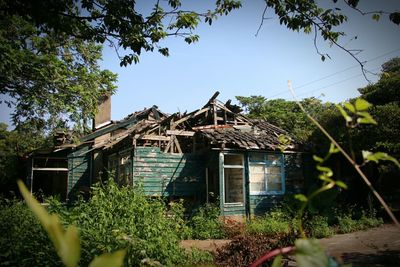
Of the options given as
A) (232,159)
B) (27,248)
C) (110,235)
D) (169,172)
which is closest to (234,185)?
(232,159)

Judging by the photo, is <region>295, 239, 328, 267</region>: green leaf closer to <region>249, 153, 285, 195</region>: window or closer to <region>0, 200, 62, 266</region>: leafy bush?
<region>0, 200, 62, 266</region>: leafy bush

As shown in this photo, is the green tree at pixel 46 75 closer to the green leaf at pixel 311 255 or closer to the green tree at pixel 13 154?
the green tree at pixel 13 154

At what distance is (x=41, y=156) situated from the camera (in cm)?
1759

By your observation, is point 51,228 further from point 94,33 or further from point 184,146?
point 184,146

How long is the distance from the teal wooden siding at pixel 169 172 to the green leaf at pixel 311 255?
12.2 metres

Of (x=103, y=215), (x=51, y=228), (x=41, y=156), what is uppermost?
(x=41, y=156)

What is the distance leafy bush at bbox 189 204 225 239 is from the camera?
34.0 ft

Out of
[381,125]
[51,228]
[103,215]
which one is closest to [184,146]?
[381,125]

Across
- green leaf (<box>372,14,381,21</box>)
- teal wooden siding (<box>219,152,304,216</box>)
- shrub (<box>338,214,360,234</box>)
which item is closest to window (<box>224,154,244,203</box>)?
teal wooden siding (<box>219,152,304,216</box>)

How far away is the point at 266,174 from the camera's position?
13.5 m

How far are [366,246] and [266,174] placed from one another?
604 centimetres

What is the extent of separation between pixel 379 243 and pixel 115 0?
8.20 m

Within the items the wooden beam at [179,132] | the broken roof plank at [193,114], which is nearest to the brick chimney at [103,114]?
the broken roof plank at [193,114]

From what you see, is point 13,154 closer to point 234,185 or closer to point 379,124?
point 234,185
